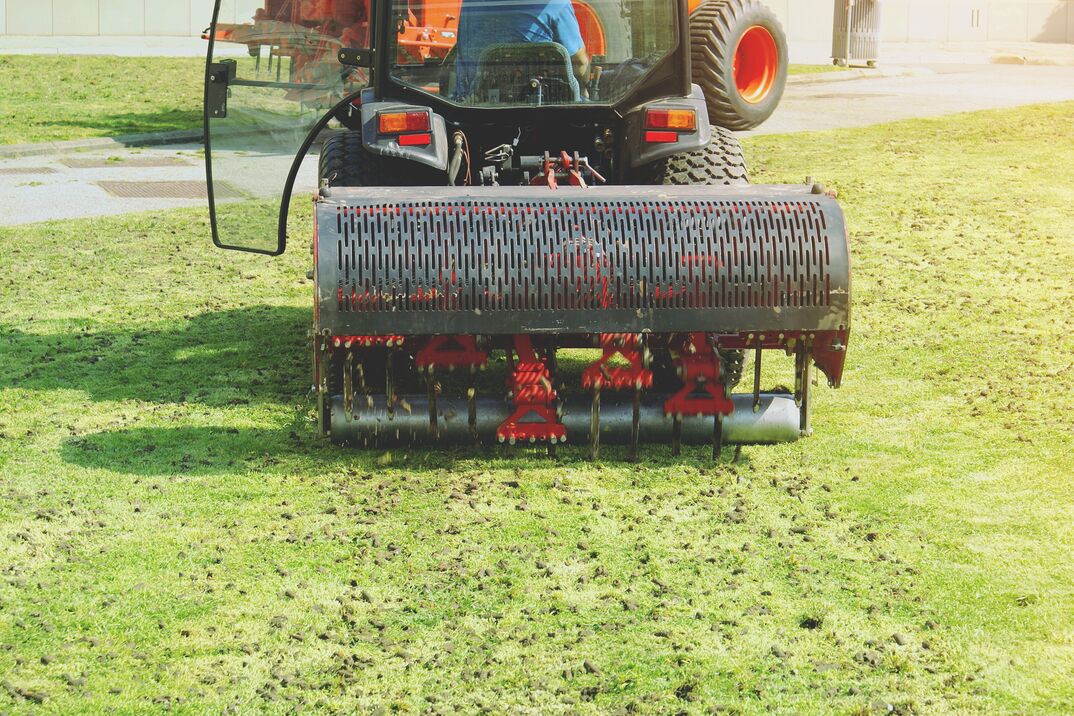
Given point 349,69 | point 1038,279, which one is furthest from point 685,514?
point 1038,279

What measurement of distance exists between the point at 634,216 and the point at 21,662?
2677mm

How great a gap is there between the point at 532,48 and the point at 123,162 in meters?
8.24

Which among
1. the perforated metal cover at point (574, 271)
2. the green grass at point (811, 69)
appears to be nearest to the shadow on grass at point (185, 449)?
the perforated metal cover at point (574, 271)

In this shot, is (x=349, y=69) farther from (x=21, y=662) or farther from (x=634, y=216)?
(x=21, y=662)

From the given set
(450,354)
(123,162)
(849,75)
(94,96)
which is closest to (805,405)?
(450,354)

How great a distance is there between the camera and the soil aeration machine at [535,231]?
17.1 ft

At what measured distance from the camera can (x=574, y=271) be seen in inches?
205

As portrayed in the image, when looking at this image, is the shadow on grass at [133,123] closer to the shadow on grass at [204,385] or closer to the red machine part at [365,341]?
the shadow on grass at [204,385]

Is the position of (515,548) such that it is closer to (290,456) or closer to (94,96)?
(290,456)

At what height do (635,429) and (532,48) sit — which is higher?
(532,48)

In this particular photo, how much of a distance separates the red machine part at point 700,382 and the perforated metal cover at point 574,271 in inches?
10.3

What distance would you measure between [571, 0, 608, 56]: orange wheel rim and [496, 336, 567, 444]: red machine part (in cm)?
169

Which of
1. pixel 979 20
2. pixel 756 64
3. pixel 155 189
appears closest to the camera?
pixel 155 189

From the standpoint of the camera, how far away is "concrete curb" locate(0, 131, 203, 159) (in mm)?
13891
